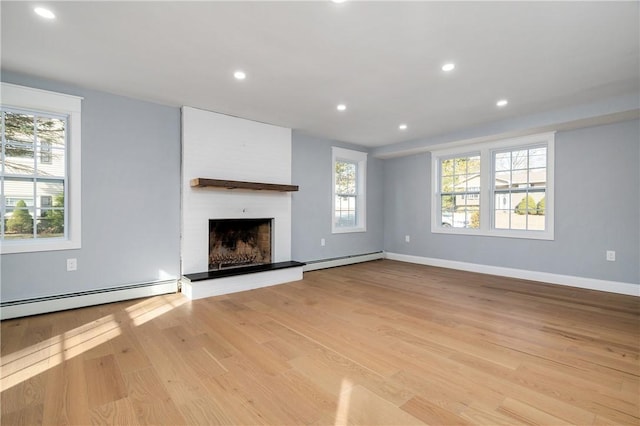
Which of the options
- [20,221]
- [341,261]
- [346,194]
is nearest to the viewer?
[20,221]

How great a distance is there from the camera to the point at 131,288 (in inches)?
143

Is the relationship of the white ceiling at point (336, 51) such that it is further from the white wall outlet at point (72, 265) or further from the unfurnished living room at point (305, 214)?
the white wall outlet at point (72, 265)

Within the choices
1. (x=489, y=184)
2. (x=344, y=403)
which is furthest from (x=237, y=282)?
(x=489, y=184)

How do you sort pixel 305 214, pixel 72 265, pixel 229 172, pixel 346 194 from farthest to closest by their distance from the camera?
1. pixel 346 194
2. pixel 305 214
3. pixel 229 172
4. pixel 72 265

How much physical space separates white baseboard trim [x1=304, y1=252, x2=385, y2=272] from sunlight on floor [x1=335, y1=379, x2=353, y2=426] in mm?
3503

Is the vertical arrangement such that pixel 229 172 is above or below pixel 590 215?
above

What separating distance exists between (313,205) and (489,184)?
3.07m

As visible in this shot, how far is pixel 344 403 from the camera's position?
172 cm

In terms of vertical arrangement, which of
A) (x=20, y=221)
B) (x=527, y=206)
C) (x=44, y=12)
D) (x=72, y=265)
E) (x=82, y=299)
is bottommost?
(x=82, y=299)

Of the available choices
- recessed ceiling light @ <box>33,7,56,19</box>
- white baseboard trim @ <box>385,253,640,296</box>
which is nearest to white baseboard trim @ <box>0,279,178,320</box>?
recessed ceiling light @ <box>33,7,56,19</box>

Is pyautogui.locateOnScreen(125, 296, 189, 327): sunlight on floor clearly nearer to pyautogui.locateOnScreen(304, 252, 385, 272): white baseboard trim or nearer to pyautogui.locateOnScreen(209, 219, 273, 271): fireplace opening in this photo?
pyautogui.locateOnScreen(209, 219, 273, 271): fireplace opening

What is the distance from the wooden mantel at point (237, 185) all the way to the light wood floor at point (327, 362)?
1437 millimetres

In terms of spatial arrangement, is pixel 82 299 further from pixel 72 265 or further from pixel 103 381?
pixel 103 381

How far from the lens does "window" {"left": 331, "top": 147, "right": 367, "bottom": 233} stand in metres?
5.99
